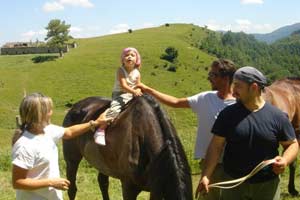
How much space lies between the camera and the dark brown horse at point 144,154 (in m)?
4.47

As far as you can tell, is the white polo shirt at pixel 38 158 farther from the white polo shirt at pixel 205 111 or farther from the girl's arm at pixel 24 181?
the white polo shirt at pixel 205 111

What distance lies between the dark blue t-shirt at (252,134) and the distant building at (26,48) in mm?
109365

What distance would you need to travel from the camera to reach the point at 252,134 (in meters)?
3.73

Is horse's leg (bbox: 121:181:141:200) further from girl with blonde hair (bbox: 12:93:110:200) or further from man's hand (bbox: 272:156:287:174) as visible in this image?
man's hand (bbox: 272:156:287:174)

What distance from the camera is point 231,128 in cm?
379

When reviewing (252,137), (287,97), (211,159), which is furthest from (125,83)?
(287,97)

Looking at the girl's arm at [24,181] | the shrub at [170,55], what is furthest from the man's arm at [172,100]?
the shrub at [170,55]

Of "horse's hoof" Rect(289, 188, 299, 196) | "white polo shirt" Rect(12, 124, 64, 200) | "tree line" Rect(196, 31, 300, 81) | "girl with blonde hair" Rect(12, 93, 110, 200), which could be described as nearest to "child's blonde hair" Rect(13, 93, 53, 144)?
"girl with blonde hair" Rect(12, 93, 110, 200)

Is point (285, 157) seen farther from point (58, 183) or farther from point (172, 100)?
point (58, 183)

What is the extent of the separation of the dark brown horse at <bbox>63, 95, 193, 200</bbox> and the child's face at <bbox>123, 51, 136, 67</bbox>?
465mm

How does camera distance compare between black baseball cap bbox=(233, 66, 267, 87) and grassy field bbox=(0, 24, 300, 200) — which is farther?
grassy field bbox=(0, 24, 300, 200)

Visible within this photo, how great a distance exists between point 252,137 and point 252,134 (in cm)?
3

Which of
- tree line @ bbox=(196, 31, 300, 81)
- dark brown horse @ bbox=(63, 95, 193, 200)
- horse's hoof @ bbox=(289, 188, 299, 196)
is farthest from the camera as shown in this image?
tree line @ bbox=(196, 31, 300, 81)

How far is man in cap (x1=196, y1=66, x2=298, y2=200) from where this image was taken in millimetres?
3730
